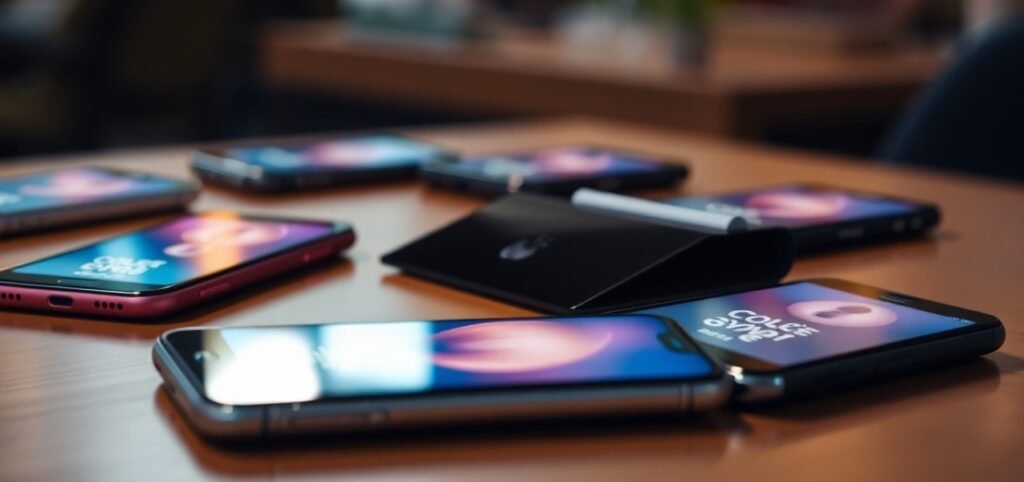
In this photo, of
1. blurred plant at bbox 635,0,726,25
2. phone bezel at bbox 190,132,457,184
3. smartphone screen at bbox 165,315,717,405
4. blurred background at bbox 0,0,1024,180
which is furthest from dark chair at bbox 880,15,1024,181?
blurred plant at bbox 635,0,726,25

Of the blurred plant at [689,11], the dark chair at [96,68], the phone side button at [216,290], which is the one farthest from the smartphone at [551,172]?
the dark chair at [96,68]

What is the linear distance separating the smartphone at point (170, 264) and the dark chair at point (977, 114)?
652mm

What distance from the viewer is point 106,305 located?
505 millimetres

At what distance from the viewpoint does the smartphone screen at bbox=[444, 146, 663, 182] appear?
2.63 ft

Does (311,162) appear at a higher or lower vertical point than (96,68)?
higher

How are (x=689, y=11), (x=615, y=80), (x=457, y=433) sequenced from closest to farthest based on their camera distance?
(x=457, y=433)
(x=615, y=80)
(x=689, y=11)

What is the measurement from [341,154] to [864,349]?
527 mm

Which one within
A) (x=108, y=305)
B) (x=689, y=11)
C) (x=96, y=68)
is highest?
(x=689, y=11)

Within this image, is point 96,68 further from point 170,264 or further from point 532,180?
point 170,264

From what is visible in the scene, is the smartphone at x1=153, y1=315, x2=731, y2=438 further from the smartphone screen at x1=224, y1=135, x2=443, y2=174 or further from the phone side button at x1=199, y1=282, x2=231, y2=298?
the smartphone screen at x1=224, y1=135, x2=443, y2=174

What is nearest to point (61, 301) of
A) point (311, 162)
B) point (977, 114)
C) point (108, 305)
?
point (108, 305)

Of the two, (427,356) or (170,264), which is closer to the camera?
(427,356)

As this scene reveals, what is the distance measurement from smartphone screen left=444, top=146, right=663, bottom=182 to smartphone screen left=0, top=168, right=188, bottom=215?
0.20m

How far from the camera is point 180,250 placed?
1.90 feet
